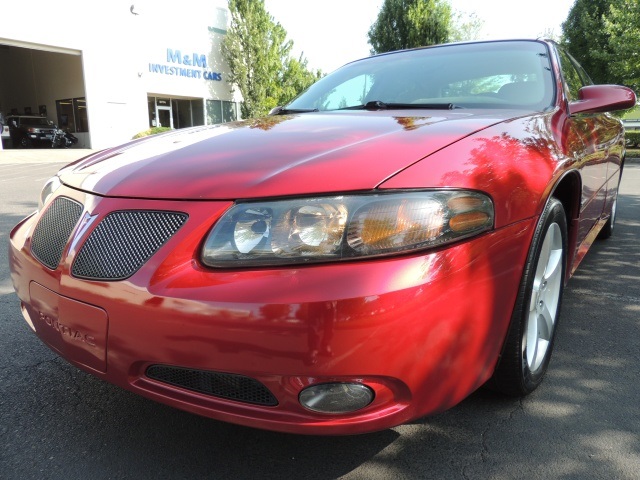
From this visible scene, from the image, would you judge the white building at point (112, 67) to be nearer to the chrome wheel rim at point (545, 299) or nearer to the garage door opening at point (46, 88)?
the garage door opening at point (46, 88)

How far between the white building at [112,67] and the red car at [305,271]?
21395 millimetres

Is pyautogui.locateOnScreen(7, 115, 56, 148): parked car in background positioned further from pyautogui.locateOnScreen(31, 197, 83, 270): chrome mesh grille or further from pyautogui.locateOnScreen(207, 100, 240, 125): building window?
pyautogui.locateOnScreen(31, 197, 83, 270): chrome mesh grille

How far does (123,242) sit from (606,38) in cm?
2487

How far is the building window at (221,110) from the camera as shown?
27.4 m

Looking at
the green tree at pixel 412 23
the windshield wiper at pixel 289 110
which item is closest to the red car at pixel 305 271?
the windshield wiper at pixel 289 110

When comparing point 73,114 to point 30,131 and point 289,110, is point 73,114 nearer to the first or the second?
point 30,131

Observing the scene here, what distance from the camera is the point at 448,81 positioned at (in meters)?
2.70

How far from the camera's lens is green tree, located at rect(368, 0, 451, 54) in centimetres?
2777

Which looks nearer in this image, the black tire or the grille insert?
the grille insert

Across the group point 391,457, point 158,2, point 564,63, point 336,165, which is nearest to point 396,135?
point 336,165

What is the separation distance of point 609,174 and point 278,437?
2718 mm

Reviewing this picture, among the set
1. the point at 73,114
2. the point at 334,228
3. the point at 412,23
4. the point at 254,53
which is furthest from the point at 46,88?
the point at 334,228

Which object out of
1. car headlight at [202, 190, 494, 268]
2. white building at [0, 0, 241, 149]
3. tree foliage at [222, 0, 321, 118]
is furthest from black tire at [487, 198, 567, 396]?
tree foliage at [222, 0, 321, 118]

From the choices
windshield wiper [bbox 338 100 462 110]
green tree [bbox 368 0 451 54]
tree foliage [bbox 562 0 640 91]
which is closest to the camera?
windshield wiper [bbox 338 100 462 110]
